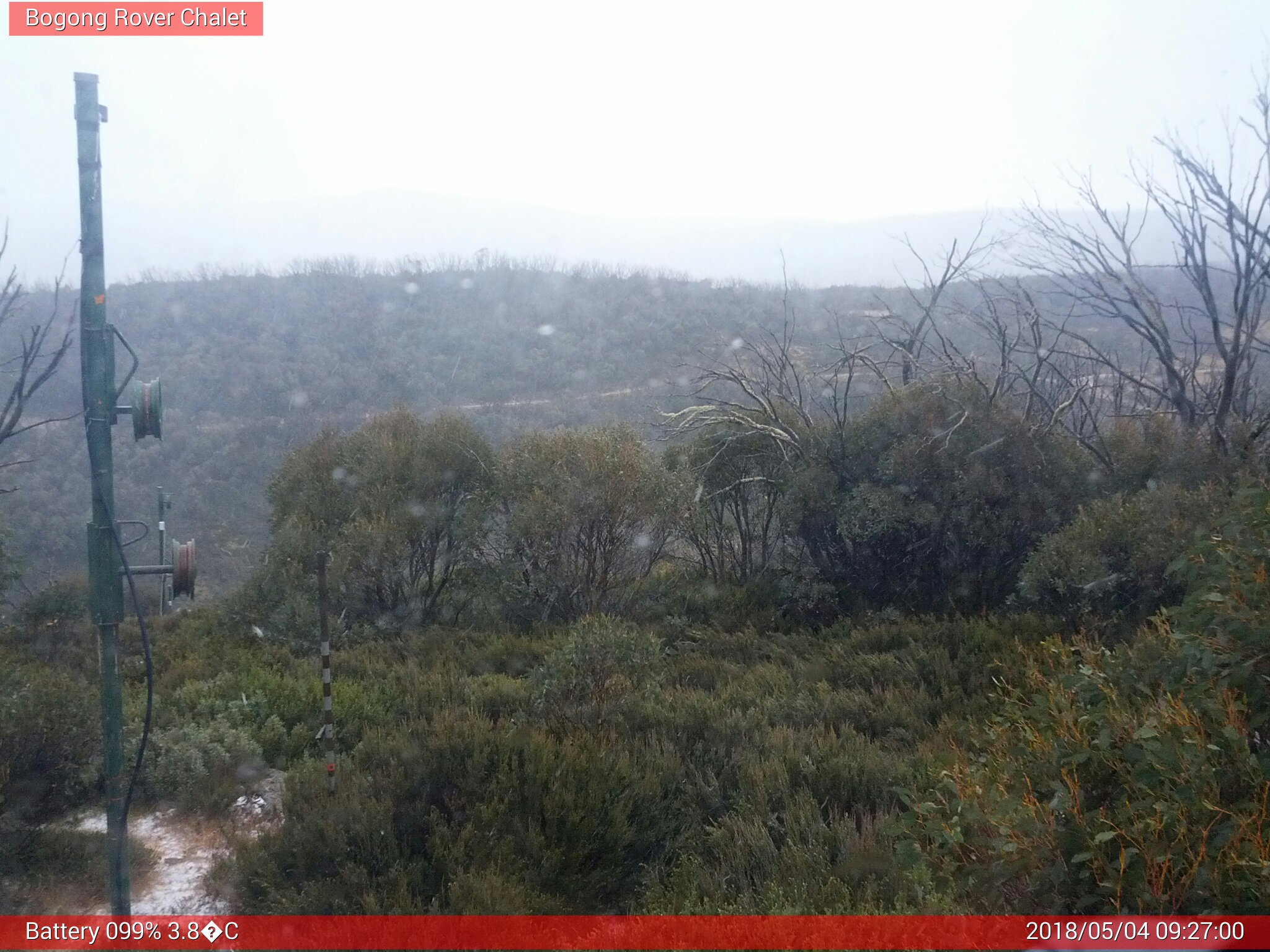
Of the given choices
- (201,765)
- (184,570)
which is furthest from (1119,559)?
(201,765)

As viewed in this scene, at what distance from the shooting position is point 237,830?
557 centimetres

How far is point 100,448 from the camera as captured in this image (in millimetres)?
3814

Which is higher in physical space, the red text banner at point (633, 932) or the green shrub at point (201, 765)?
the red text banner at point (633, 932)

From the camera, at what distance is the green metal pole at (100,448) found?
3.78m

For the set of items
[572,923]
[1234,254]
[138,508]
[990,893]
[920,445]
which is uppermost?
[1234,254]

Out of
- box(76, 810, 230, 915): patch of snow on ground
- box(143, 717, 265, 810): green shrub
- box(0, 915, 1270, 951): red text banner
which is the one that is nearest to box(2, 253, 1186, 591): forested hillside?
box(143, 717, 265, 810): green shrub

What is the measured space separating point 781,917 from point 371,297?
39776mm

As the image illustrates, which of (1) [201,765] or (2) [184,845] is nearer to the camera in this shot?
(2) [184,845]

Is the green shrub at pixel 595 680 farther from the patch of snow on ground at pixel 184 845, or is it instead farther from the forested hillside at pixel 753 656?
the patch of snow on ground at pixel 184 845

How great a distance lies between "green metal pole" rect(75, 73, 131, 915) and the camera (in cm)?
378

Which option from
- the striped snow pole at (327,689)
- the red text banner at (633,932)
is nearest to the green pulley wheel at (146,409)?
the striped snow pole at (327,689)

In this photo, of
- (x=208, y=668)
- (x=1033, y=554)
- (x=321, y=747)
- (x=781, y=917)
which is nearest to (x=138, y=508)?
(x=208, y=668)

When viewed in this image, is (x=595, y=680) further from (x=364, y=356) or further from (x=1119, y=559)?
(x=364, y=356)

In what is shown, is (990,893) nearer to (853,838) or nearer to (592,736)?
(853,838)
